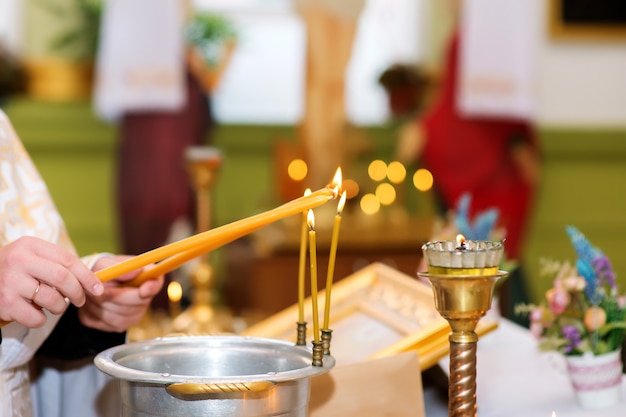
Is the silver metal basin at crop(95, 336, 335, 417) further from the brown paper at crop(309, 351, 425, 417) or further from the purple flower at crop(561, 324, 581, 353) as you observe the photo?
the purple flower at crop(561, 324, 581, 353)

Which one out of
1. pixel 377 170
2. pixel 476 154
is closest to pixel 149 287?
pixel 476 154

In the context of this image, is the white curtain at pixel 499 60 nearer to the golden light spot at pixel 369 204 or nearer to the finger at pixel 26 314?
the golden light spot at pixel 369 204

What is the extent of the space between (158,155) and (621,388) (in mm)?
3456

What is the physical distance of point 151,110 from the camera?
4.63m

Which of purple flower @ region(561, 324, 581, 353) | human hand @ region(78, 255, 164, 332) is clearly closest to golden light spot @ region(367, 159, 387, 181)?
purple flower @ region(561, 324, 581, 353)

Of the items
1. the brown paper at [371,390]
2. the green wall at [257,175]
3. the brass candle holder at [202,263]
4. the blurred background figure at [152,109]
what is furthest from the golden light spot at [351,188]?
the brown paper at [371,390]

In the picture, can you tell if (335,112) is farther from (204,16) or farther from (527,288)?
(527,288)

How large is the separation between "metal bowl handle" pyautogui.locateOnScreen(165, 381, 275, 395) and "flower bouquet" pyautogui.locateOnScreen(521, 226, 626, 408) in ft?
1.98

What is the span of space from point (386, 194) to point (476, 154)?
46 centimetres

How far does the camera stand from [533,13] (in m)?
4.66

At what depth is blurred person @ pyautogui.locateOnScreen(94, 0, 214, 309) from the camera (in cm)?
445

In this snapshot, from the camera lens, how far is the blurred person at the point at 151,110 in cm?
445

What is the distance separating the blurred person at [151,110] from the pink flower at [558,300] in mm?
3198

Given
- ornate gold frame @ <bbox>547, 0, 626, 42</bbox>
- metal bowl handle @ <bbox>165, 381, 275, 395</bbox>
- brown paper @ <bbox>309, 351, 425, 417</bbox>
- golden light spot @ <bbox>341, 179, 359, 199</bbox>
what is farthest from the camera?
ornate gold frame @ <bbox>547, 0, 626, 42</bbox>
